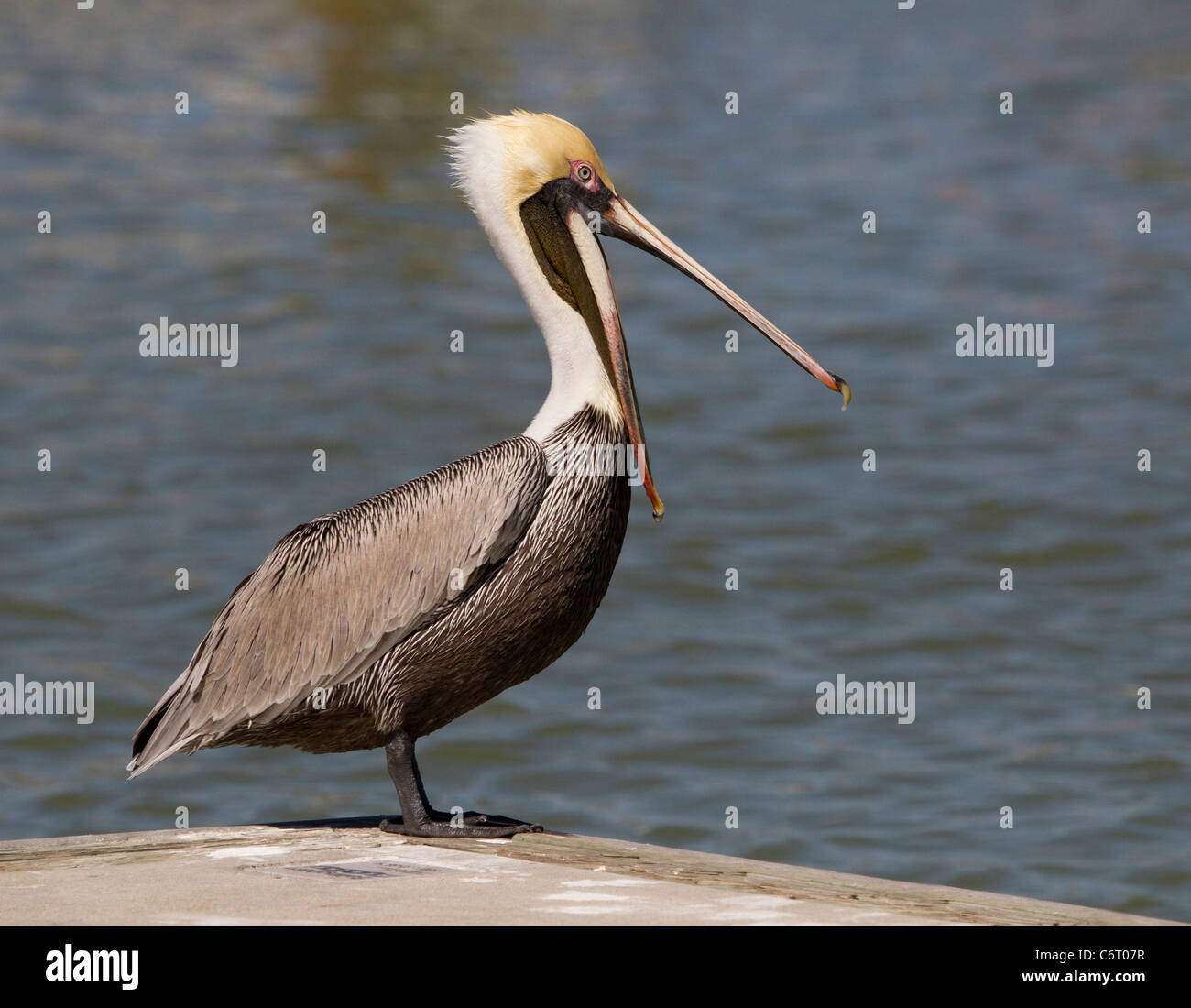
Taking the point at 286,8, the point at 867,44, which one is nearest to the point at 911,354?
the point at 867,44

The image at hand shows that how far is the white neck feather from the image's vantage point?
213 inches

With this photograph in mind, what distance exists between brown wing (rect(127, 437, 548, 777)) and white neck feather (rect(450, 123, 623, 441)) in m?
0.20

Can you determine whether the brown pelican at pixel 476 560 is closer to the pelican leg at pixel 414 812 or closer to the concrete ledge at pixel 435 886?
the pelican leg at pixel 414 812

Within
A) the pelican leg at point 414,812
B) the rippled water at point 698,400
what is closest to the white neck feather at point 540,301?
the pelican leg at point 414,812

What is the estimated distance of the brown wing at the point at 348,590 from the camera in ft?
17.1

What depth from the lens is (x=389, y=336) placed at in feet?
51.4

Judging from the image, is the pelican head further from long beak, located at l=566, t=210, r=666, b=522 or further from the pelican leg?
the pelican leg

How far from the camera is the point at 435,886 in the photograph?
15.2 feet

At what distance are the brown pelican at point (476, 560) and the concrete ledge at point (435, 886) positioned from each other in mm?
296

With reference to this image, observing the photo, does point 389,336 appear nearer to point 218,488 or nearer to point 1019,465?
point 218,488

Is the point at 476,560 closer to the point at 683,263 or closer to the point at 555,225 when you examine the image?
the point at 555,225

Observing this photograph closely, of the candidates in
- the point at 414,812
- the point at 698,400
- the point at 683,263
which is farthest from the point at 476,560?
the point at 698,400

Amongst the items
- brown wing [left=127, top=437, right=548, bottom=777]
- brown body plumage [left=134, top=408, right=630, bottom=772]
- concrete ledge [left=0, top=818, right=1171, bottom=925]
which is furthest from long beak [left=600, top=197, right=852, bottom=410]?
concrete ledge [left=0, top=818, right=1171, bottom=925]

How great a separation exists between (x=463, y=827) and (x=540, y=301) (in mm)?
1497
